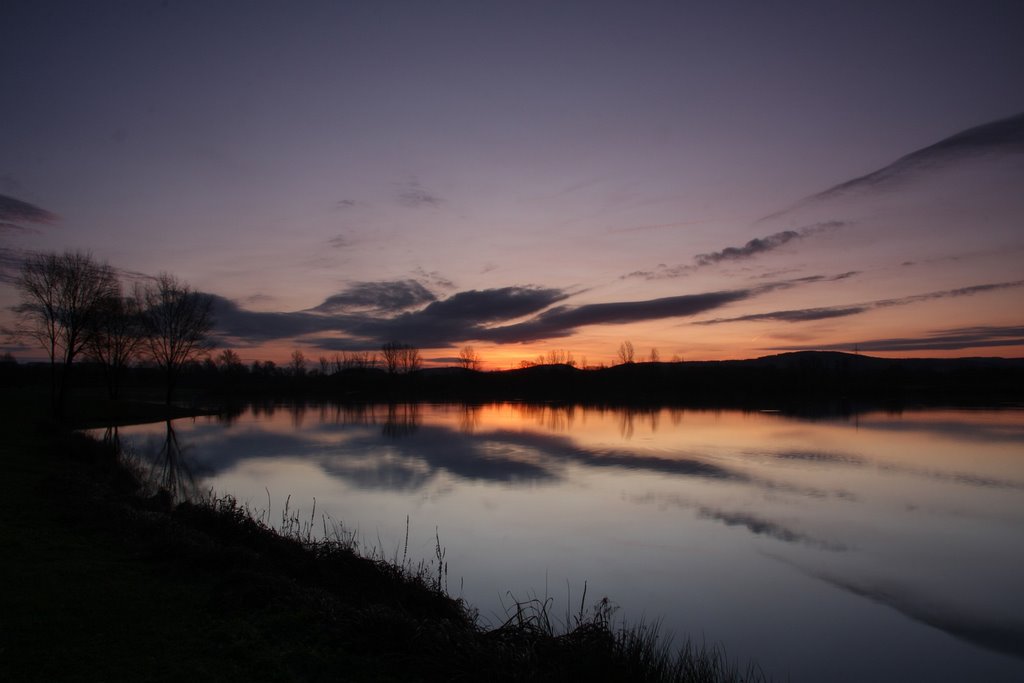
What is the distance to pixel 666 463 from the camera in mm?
20719

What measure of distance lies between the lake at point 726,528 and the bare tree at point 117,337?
1673 cm

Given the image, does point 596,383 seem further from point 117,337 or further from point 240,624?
point 240,624

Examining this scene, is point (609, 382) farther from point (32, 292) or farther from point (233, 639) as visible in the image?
point (233, 639)

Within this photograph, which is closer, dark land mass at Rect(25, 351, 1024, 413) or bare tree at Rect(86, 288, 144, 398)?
bare tree at Rect(86, 288, 144, 398)

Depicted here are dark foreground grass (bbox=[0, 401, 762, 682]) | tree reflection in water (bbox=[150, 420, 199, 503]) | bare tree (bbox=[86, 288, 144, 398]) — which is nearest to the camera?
dark foreground grass (bbox=[0, 401, 762, 682])

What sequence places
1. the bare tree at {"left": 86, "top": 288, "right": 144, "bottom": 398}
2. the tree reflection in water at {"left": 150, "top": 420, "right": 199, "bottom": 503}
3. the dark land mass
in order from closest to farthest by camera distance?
1. the tree reflection in water at {"left": 150, "top": 420, "right": 199, "bottom": 503}
2. the bare tree at {"left": 86, "top": 288, "right": 144, "bottom": 398}
3. the dark land mass

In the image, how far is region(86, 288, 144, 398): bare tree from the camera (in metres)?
38.8

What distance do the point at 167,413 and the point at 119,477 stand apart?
29013 millimetres

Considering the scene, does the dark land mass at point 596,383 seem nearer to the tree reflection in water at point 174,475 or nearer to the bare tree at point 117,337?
the bare tree at point 117,337

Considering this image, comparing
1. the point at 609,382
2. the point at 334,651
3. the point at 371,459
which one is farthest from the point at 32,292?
the point at 609,382

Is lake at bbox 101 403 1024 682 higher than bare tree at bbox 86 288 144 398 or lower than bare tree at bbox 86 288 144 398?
lower

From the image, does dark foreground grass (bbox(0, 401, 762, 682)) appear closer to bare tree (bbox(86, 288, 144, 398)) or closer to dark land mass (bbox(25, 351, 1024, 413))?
bare tree (bbox(86, 288, 144, 398))

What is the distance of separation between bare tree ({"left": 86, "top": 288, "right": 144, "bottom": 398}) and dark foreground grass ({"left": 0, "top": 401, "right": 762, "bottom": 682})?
3622 cm

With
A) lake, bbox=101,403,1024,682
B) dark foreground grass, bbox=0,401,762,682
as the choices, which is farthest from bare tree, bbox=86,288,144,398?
dark foreground grass, bbox=0,401,762,682
